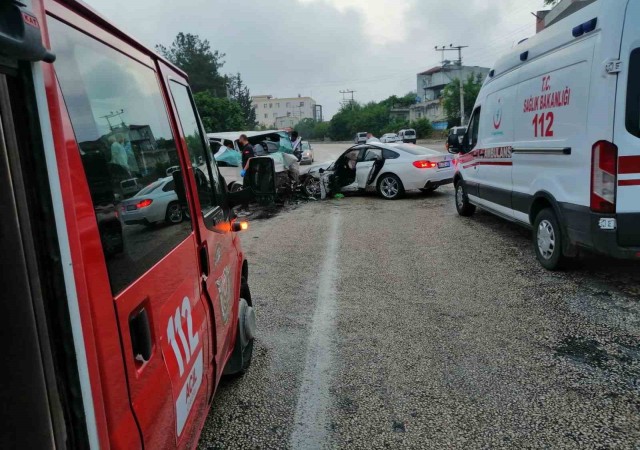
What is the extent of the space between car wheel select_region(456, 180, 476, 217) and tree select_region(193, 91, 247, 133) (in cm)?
2379

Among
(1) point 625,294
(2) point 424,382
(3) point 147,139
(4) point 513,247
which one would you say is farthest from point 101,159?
(4) point 513,247

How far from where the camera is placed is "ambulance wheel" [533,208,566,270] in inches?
213

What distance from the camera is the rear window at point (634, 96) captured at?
4270 millimetres

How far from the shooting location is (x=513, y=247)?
22.8 feet

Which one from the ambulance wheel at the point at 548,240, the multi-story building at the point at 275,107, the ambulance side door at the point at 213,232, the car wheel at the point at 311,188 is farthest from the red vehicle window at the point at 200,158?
the multi-story building at the point at 275,107

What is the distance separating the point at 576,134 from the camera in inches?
190

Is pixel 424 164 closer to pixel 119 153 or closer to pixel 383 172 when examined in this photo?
pixel 383 172

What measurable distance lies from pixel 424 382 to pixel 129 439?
94.9 inches

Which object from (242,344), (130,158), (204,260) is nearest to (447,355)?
(242,344)

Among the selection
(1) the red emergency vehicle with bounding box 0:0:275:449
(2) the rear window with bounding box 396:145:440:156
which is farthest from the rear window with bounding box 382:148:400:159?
(1) the red emergency vehicle with bounding box 0:0:275:449

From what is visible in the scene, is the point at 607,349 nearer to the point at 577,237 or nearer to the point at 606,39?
the point at 577,237

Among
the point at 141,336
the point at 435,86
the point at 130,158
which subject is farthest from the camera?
the point at 435,86

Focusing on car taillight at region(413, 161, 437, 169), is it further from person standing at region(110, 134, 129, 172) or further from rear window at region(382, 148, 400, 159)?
person standing at region(110, 134, 129, 172)

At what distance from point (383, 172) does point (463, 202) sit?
10.8 feet
